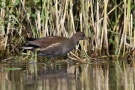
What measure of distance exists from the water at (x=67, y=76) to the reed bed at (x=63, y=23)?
48 centimetres

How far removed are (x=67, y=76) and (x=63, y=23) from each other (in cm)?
175

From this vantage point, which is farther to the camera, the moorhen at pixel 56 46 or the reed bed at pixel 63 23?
the reed bed at pixel 63 23

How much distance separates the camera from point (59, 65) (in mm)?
8102

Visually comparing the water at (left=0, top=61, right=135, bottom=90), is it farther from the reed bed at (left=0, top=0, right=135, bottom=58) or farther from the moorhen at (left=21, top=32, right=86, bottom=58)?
the reed bed at (left=0, top=0, right=135, bottom=58)

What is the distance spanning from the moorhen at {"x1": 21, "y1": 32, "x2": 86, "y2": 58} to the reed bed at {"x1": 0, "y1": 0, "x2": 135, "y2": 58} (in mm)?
217

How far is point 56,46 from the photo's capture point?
8367 millimetres

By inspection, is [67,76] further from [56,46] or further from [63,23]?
[63,23]

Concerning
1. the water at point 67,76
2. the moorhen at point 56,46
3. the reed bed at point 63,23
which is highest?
the reed bed at point 63,23

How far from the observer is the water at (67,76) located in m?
5.98

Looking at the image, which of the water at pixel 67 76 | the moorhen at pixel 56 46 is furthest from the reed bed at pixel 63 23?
the water at pixel 67 76

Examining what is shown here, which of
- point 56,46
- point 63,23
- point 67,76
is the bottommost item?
point 67,76

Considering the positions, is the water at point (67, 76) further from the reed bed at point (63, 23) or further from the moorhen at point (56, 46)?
the reed bed at point (63, 23)

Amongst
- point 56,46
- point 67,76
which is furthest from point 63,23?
point 67,76

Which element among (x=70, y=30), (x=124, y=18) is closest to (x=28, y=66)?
(x=70, y=30)
